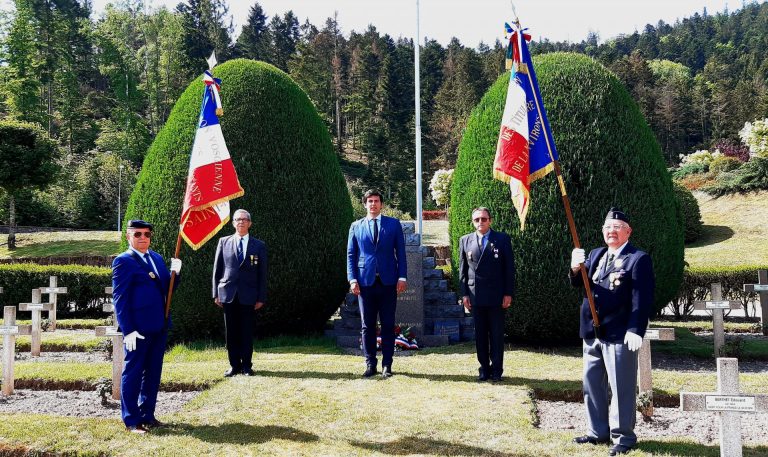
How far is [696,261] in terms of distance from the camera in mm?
23359

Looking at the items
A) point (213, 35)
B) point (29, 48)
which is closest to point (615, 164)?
point (29, 48)

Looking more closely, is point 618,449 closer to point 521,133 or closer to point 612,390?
point 612,390

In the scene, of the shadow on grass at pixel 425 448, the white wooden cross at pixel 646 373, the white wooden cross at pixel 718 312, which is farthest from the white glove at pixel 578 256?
the white wooden cross at pixel 718 312

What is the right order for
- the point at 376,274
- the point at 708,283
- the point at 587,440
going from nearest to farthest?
the point at 587,440 → the point at 376,274 → the point at 708,283

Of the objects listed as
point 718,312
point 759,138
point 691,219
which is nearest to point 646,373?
point 718,312

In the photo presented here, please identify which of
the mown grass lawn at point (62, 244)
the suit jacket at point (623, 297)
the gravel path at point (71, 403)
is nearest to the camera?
the suit jacket at point (623, 297)

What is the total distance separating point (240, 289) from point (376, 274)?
1.55m

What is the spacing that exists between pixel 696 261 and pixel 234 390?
22459 mm

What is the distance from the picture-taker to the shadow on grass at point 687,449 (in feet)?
13.4

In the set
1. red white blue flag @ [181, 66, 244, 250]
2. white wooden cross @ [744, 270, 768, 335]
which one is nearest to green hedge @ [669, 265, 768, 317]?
white wooden cross @ [744, 270, 768, 335]

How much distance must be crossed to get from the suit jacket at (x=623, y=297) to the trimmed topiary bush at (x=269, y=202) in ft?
18.3

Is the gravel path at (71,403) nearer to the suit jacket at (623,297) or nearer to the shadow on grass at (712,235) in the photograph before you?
the suit jacket at (623,297)

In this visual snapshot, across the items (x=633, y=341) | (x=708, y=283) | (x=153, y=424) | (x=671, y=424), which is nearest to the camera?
(x=633, y=341)

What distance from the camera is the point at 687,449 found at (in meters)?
4.18
